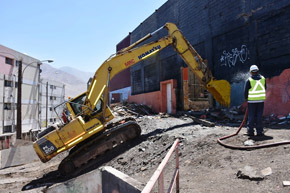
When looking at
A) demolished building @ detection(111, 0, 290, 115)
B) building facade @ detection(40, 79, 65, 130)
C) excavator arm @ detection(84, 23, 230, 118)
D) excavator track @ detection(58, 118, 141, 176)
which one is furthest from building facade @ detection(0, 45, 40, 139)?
excavator arm @ detection(84, 23, 230, 118)

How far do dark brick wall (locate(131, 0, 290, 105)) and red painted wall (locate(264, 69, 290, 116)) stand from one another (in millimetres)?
326

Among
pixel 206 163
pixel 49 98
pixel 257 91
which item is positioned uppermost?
pixel 49 98

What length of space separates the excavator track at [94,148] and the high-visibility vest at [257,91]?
4.96 metres

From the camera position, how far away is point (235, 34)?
12.0 m

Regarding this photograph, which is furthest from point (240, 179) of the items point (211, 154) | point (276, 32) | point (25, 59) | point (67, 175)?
point (25, 59)

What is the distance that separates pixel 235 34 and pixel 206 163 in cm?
875

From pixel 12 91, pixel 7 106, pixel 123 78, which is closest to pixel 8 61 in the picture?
pixel 12 91

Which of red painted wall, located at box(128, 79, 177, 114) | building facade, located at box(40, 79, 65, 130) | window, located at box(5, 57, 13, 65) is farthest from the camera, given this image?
building facade, located at box(40, 79, 65, 130)

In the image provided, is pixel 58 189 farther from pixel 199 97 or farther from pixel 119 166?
pixel 199 97

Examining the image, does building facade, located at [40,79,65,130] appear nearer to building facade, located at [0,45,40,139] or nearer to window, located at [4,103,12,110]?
building facade, located at [0,45,40,139]

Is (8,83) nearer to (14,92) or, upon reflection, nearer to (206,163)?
(14,92)

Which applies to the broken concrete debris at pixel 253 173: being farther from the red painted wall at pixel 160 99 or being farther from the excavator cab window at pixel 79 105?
the red painted wall at pixel 160 99

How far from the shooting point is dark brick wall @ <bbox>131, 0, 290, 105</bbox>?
9898 mm

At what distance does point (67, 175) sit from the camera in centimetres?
866
